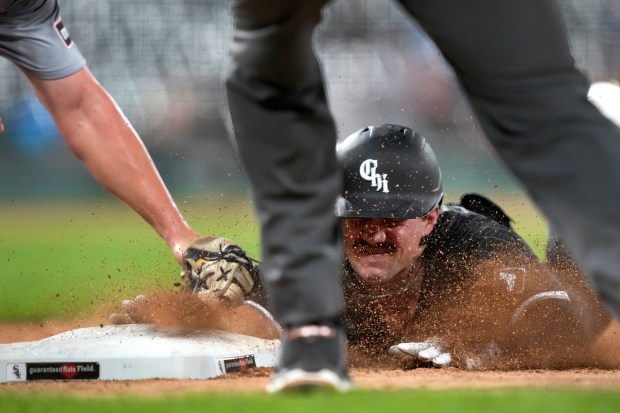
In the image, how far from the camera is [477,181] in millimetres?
16094

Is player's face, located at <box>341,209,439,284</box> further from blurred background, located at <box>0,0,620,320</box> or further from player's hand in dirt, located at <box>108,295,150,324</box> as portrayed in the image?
blurred background, located at <box>0,0,620,320</box>

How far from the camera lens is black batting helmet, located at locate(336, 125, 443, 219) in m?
4.66

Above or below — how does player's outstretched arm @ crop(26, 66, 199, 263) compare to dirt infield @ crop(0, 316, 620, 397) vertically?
above

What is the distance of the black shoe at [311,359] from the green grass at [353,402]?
0.12 feet

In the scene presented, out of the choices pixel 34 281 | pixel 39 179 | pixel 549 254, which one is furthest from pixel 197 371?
pixel 39 179

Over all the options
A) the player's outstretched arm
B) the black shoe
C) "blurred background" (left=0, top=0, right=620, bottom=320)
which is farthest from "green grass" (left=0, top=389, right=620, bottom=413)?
"blurred background" (left=0, top=0, right=620, bottom=320)

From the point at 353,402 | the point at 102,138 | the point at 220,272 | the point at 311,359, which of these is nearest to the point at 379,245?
the point at 220,272

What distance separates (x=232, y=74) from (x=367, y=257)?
2.16 m

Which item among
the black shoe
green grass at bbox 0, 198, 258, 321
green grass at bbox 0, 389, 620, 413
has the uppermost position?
the black shoe

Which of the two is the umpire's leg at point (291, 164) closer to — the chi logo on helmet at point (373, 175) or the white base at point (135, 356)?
the white base at point (135, 356)

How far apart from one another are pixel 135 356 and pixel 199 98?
1140cm

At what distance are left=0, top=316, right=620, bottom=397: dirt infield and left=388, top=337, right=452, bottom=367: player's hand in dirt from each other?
5cm

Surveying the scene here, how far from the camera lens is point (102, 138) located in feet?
17.8

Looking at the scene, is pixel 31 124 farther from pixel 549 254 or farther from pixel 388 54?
pixel 549 254
